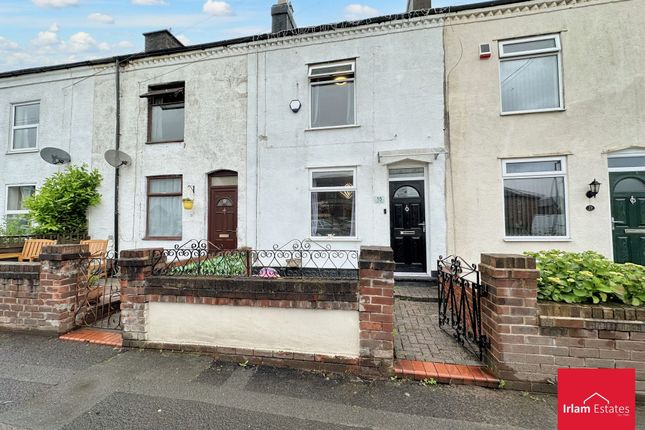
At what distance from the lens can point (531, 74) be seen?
6539mm

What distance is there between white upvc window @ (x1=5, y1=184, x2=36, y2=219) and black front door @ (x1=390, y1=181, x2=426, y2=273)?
34.1 ft

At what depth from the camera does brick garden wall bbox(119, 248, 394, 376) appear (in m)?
2.90

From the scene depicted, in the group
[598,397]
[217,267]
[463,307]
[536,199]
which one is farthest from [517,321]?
[536,199]

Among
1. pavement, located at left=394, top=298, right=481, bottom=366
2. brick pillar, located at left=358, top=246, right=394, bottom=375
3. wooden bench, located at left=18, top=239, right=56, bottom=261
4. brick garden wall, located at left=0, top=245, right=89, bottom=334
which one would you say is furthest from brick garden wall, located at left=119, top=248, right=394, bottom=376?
wooden bench, located at left=18, top=239, right=56, bottom=261

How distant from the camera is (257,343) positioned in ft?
10.4

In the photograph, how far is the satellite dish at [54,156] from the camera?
8320mm

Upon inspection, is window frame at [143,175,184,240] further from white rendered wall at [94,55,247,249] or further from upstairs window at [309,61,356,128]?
upstairs window at [309,61,356,128]

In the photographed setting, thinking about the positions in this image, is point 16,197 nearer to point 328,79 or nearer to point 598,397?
point 328,79

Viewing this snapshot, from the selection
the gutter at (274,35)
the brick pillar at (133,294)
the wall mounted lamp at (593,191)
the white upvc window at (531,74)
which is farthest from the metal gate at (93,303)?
the wall mounted lamp at (593,191)

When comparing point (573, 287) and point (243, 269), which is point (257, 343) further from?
point (573, 287)

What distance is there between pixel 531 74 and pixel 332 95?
4370 millimetres

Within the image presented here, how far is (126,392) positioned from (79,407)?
0.32 metres

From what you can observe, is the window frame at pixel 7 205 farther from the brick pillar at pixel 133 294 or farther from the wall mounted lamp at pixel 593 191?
the wall mounted lamp at pixel 593 191

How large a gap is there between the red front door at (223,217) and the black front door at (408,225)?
395 cm
